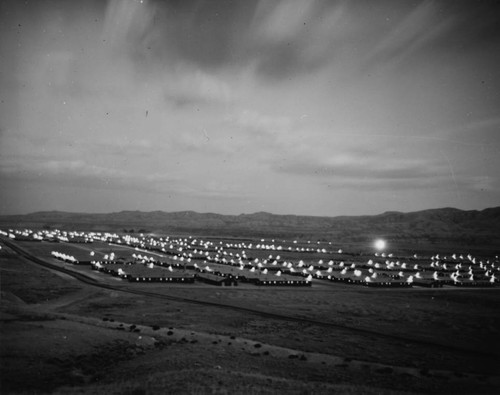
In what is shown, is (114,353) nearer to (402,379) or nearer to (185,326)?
(185,326)

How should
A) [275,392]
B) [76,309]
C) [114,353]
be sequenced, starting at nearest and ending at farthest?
1. [275,392]
2. [114,353]
3. [76,309]

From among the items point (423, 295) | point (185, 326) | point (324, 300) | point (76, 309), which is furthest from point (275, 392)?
point (423, 295)

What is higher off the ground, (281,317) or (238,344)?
(238,344)

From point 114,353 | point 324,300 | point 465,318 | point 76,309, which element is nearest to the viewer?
point 114,353

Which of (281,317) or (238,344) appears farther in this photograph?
(281,317)

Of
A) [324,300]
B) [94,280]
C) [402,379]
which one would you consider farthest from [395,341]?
[94,280]

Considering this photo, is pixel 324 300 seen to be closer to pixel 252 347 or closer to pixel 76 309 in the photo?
pixel 252 347

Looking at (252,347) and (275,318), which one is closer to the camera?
(252,347)

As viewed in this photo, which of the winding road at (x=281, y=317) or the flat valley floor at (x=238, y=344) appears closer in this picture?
the flat valley floor at (x=238, y=344)

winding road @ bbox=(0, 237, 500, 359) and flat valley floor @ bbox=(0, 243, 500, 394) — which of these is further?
winding road @ bbox=(0, 237, 500, 359)
